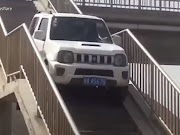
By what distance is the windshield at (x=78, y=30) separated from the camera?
10.9 meters

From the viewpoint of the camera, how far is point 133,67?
442 inches

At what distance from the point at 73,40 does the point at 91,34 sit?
65 centimetres

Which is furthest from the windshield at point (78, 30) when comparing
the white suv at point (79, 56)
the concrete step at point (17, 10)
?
the concrete step at point (17, 10)

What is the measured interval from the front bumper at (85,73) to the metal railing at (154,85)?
643 mm

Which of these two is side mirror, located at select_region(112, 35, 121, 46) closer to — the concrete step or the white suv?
the white suv

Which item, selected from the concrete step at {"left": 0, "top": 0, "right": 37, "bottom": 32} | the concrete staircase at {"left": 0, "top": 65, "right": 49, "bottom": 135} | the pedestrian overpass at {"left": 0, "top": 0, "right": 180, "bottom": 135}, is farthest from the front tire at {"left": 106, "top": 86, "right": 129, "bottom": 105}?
the concrete step at {"left": 0, "top": 0, "right": 37, "bottom": 32}

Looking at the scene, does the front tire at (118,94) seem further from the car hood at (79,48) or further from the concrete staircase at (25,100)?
the concrete staircase at (25,100)

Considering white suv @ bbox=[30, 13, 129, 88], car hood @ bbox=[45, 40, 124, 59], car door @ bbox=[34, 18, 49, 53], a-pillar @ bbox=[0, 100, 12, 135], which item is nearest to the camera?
white suv @ bbox=[30, 13, 129, 88]

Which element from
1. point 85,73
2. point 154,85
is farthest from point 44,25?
point 154,85

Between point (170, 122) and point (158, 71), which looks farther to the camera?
point (158, 71)

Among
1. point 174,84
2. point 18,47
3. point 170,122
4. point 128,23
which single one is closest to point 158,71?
point 174,84

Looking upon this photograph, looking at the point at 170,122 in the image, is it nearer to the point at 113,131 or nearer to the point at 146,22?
the point at 113,131

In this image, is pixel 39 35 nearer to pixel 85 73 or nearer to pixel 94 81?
pixel 85 73

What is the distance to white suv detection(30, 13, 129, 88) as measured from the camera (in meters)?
9.66
